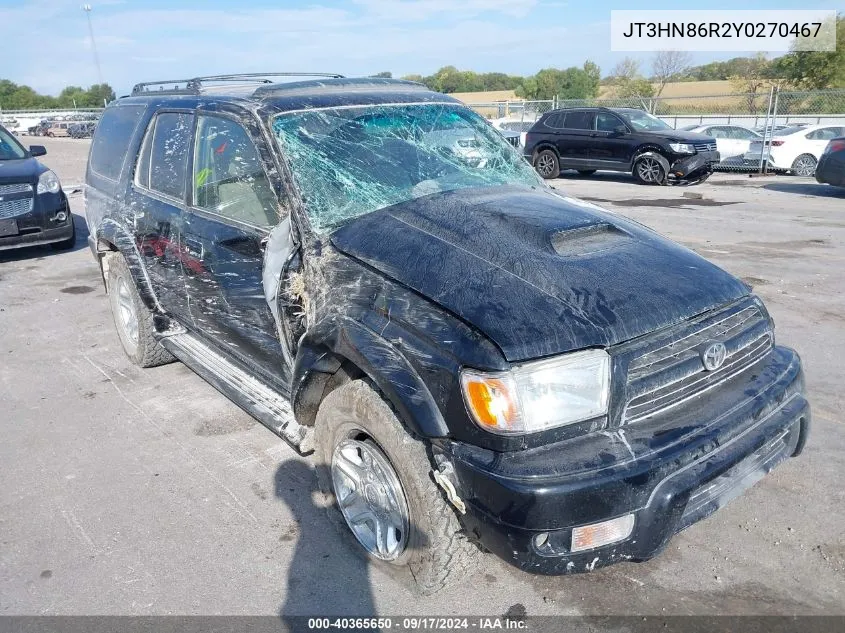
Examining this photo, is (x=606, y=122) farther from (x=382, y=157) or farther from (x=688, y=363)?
(x=688, y=363)

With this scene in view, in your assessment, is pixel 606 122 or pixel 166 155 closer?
pixel 166 155

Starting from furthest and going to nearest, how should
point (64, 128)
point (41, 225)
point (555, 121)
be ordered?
point (64, 128) → point (555, 121) → point (41, 225)

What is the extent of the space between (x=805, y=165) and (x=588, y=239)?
15.9 m

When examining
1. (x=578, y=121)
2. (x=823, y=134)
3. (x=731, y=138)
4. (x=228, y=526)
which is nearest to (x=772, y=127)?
(x=731, y=138)

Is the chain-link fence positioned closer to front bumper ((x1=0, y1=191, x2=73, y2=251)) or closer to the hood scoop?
front bumper ((x1=0, y1=191, x2=73, y2=251))

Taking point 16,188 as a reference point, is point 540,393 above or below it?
below

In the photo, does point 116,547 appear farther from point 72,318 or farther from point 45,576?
point 72,318

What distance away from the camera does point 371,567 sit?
296 centimetres

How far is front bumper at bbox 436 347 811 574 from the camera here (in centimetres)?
220

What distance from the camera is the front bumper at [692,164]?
14.4 meters

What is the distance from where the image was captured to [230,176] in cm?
362

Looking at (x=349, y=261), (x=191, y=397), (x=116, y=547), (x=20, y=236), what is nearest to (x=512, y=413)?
(x=349, y=261)

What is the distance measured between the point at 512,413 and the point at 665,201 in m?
11.5

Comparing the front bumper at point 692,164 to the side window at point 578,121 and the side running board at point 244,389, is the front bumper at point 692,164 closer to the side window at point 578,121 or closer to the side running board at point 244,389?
the side window at point 578,121
